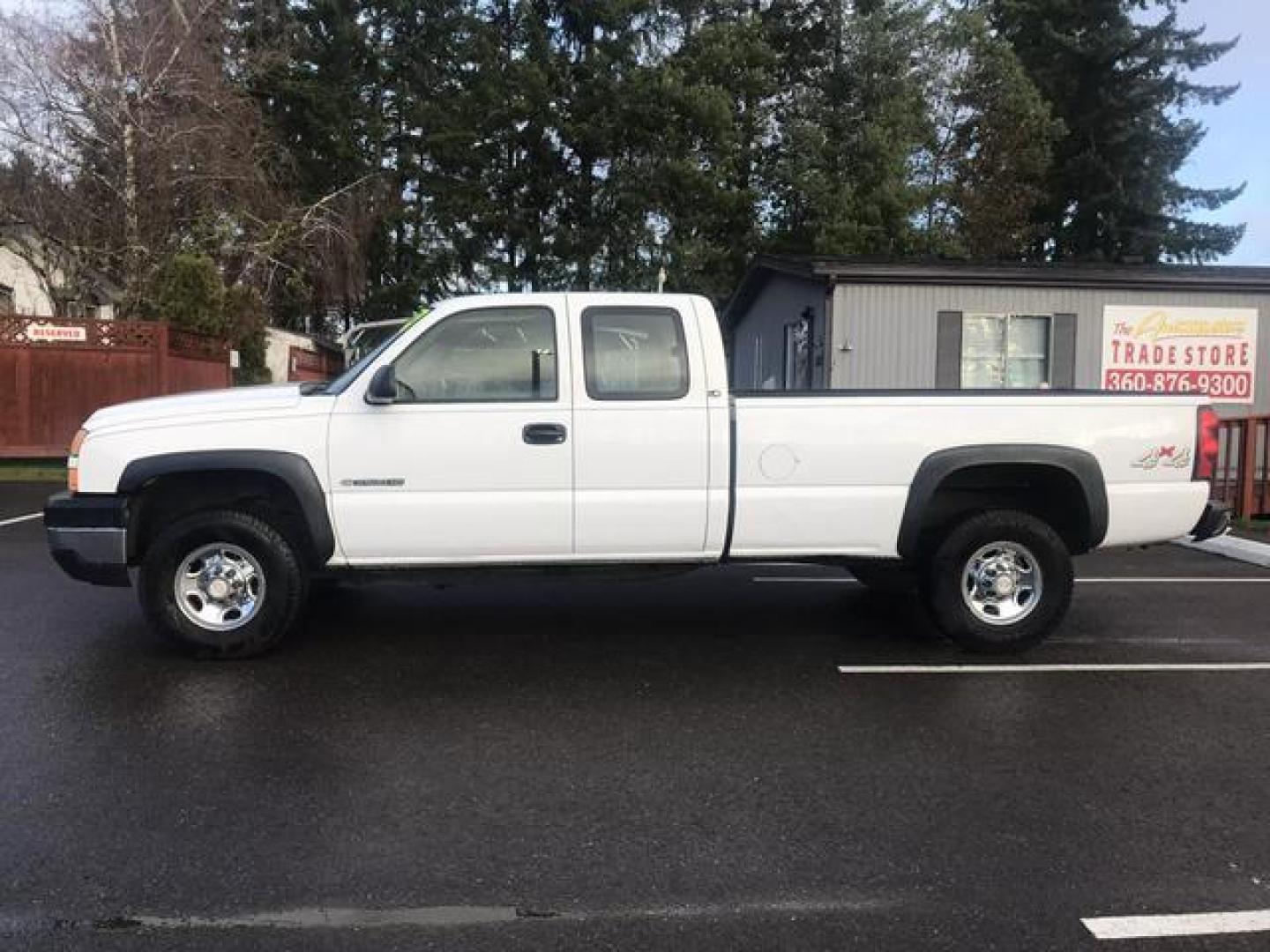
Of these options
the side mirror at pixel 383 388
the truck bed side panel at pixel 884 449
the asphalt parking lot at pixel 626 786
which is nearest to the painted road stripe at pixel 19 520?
the asphalt parking lot at pixel 626 786

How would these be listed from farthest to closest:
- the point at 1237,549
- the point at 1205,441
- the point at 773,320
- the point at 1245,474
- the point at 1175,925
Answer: the point at 773,320, the point at 1245,474, the point at 1237,549, the point at 1205,441, the point at 1175,925

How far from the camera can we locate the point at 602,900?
3.38 m

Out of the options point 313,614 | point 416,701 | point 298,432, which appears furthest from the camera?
point 313,614

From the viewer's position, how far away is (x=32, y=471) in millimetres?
17734

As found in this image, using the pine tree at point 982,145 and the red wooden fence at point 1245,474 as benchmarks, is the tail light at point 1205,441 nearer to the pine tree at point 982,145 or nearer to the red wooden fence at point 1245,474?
the red wooden fence at point 1245,474

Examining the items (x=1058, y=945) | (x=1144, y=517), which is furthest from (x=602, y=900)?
(x=1144, y=517)

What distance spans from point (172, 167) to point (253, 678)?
20.9m

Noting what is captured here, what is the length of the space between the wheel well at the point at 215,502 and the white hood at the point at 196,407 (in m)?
0.32

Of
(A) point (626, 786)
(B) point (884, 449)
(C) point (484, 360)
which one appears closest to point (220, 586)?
(C) point (484, 360)

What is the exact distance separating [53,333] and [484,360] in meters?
15.0

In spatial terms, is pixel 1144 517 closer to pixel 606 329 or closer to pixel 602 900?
pixel 606 329

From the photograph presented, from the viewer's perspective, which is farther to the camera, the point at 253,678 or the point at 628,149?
the point at 628,149

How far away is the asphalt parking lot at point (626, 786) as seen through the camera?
330cm

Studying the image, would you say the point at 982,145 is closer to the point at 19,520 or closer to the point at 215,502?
the point at 19,520
